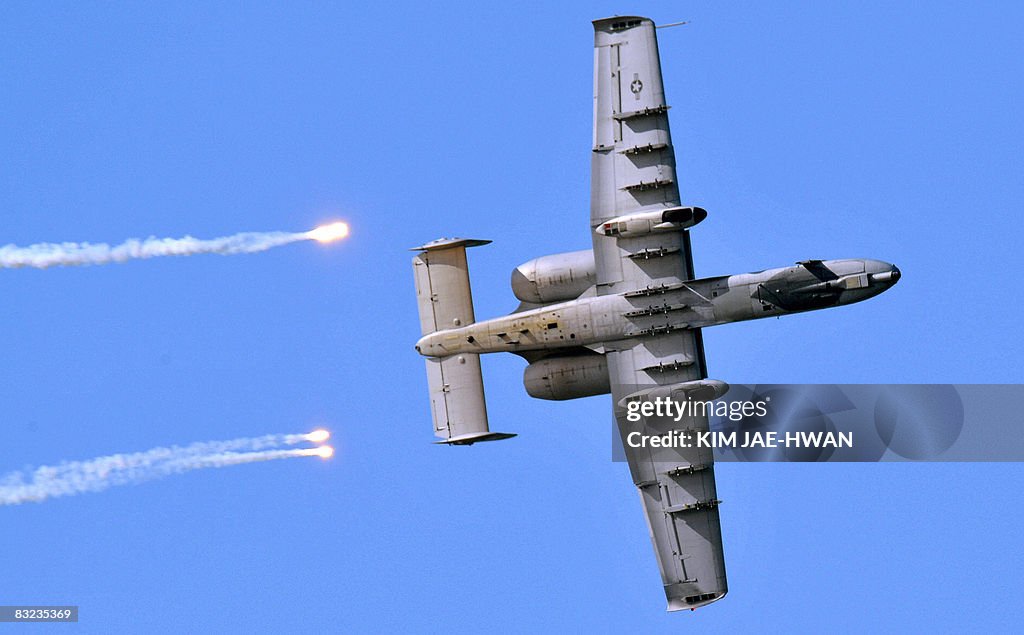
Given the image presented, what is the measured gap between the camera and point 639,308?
128 ft

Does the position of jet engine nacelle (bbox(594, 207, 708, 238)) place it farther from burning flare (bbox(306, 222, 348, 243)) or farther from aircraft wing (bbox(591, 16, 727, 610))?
burning flare (bbox(306, 222, 348, 243))

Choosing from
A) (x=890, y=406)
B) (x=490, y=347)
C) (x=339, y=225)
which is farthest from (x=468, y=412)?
(x=890, y=406)

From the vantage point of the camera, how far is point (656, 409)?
3944 centimetres

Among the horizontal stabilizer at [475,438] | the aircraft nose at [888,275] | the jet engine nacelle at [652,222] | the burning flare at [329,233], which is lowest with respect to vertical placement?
the horizontal stabilizer at [475,438]

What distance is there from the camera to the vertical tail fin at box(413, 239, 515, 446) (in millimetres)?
40625

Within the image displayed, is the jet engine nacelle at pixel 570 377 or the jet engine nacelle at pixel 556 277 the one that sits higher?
the jet engine nacelle at pixel 556 277

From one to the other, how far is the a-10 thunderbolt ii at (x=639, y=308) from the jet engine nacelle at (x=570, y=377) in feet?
0.10

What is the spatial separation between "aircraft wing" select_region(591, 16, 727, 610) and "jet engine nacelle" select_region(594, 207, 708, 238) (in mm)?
314

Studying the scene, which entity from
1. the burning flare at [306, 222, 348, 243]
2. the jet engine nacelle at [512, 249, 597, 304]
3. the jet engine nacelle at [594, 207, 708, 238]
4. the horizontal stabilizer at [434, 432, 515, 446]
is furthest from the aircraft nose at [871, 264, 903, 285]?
the burning flare at [306, 222, 348, 243]

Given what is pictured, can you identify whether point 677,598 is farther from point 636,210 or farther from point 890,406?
point 636,210

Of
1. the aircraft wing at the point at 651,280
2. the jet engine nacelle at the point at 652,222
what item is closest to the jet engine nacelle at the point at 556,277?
the aircraft wing at the point at 651,280

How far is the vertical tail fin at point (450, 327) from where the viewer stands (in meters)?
40.6

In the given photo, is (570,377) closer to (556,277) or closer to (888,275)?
(556,277)

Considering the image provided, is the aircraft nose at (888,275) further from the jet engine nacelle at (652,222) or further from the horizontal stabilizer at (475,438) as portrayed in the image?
the horizontal stabilizer at (475,438)
